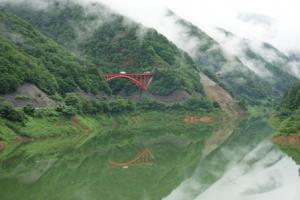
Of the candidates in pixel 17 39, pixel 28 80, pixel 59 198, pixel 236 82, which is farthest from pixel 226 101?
pixel 59 198

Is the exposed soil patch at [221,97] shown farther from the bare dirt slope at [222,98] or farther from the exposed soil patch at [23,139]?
the exposed soil patch at [23,139]

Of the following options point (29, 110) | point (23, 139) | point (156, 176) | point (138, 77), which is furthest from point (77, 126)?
point (138, 77)

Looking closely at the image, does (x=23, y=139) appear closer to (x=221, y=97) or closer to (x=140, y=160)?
(x=140, y=160)

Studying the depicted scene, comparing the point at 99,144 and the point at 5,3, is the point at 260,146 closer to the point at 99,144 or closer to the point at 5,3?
the point at 99,144

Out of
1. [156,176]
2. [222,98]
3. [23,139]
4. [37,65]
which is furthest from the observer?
[222,98]

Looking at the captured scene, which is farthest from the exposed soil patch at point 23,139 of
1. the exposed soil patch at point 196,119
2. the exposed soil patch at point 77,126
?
the exposed soil patch at point 196,119
